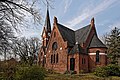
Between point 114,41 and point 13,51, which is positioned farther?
point 114,41

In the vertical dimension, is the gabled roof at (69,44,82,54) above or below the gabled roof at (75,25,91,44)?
below

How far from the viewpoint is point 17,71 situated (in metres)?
13.6

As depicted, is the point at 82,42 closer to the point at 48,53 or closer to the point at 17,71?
the point at 48,53

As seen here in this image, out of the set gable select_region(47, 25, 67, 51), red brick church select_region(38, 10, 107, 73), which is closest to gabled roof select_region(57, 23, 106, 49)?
red brick church select_region(38, 10, 107, 73)

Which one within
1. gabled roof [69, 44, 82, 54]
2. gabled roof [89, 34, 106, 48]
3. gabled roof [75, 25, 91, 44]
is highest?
gabled roof [75, 25, 91, 44]

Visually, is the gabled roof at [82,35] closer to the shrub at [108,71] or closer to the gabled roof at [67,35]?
the gabled roof at [67,35]

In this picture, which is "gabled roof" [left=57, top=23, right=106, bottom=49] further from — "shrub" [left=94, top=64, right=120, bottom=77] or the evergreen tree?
"shrub" [left=94, top=64, right=120, bottom=77]

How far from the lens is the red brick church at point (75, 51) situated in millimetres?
41062

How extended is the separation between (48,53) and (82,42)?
1040 cm

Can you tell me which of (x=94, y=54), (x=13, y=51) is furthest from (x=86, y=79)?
(x=13, y=51)

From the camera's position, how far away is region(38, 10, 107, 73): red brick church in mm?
41062

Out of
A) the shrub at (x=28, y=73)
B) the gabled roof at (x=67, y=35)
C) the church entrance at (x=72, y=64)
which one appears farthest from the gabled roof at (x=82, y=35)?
the shrub at (x=28, y=73)

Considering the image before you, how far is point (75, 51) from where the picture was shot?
40.8 metres

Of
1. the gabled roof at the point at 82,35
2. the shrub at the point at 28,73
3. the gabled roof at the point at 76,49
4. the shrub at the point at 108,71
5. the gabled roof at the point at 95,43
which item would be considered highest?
the gabled roof at the point at 82,35
